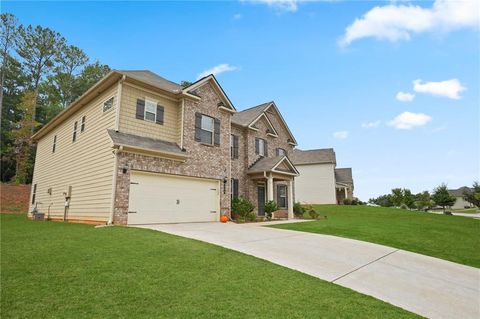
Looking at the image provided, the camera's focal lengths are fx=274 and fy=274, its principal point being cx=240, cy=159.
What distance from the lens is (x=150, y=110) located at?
12383 millimetres

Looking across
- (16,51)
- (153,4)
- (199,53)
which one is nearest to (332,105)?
(199,53)

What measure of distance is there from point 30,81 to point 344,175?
4209 cm

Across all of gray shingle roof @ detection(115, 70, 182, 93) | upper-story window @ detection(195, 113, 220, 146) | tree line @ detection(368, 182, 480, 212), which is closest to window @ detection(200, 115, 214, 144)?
upper-story window @ detection(195, 113, 220, 146)

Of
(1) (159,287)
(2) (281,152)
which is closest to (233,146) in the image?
(2) (281,152)

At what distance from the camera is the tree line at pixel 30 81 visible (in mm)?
27578

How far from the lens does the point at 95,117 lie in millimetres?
12797

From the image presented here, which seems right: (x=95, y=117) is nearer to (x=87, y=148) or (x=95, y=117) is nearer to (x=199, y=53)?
(x=87, y=148)

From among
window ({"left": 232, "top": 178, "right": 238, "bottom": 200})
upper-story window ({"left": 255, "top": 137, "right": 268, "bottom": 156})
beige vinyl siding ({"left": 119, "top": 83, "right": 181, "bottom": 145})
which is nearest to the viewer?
beige vinyl siding ({"left": 119, "top": 83, "right": 181, "bottom": 145})

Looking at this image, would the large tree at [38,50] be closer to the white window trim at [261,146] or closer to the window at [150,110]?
the window at [150,110]

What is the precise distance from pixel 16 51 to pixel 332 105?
116 feet

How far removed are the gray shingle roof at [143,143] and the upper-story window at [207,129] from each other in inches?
61.8

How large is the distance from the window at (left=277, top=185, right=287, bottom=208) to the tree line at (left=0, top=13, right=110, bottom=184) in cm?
2437

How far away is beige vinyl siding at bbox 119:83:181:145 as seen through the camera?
11.4 m

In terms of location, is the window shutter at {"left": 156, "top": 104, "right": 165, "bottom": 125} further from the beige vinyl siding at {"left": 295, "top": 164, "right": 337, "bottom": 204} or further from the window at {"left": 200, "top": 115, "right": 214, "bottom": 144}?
the beige vinyl siding at {"left": 295, "top": 164, "right": 337, "bottom": 204}
